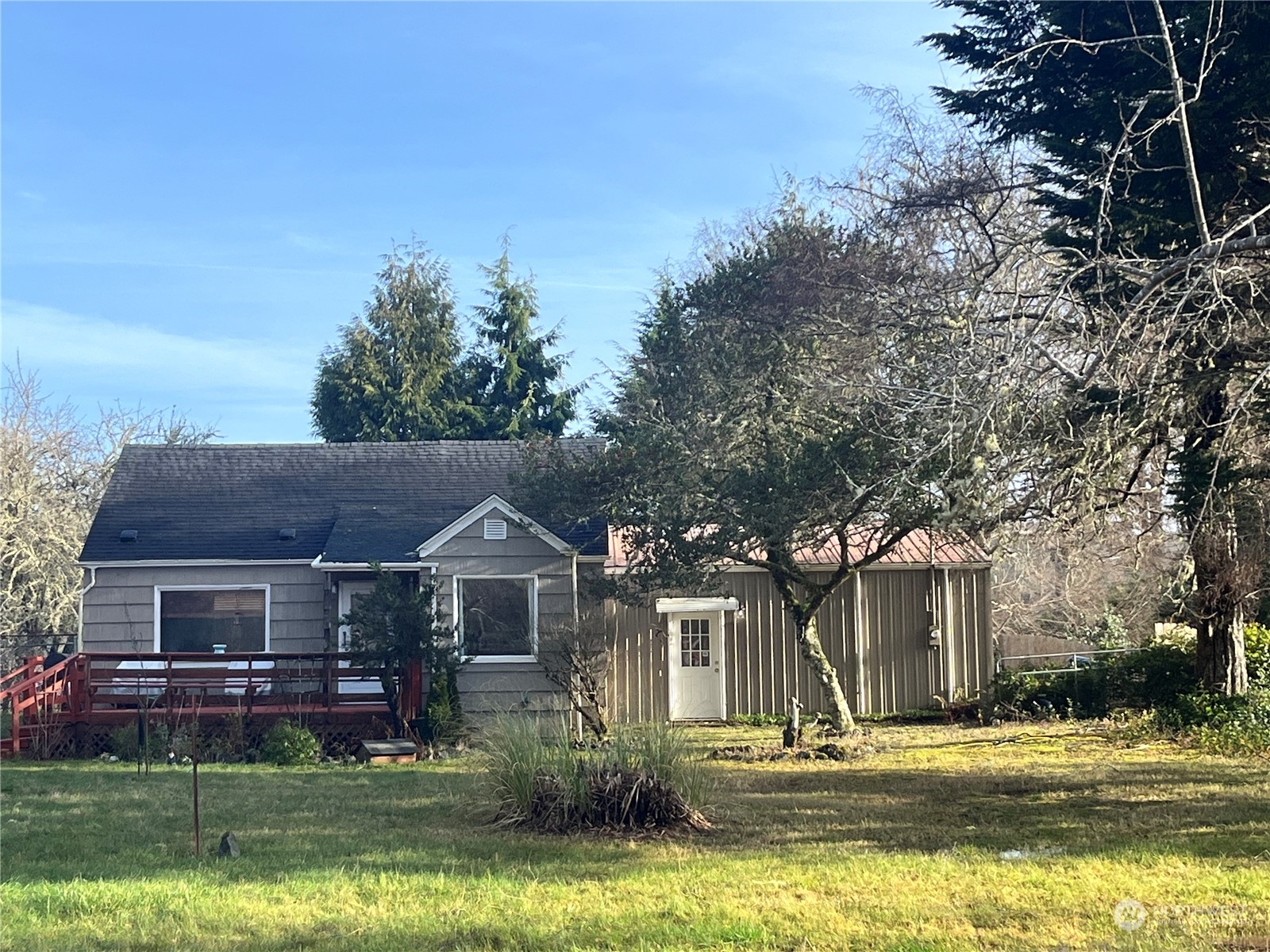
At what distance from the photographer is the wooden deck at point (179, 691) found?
1526cm

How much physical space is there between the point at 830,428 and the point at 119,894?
29.4 ft

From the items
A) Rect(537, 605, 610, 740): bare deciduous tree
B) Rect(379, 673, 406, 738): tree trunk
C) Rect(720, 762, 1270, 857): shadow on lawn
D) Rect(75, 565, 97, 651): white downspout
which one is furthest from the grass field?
Rect(75, 565, 97, 651): white downspout

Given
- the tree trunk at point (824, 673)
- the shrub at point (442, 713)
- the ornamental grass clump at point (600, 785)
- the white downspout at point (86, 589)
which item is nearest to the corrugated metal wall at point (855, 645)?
the tree trunk at point (824, 673)

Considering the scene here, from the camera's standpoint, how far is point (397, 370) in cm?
3256

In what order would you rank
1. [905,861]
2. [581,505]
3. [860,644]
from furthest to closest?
[860,644] → [581,505] → [905,861]

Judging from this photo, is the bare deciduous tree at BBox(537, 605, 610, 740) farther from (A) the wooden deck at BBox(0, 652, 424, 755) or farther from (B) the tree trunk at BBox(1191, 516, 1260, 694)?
(B) the tree trunk at BBox(1191, 516, 1260, 694)

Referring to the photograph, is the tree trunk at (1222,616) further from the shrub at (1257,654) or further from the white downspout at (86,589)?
the white downspout at (86,589)

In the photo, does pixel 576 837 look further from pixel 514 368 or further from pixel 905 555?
pixel 514 368

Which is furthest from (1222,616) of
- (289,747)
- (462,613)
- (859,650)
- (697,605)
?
(289,747)

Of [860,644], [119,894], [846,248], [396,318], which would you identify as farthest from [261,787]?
[396,318]

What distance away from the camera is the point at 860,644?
2052 centimetres

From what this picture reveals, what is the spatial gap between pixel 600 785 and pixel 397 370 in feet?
81.2

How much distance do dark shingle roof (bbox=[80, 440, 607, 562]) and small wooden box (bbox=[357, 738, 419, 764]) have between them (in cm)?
299

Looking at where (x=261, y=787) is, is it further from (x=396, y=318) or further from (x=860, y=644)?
(x=396, y=318)
